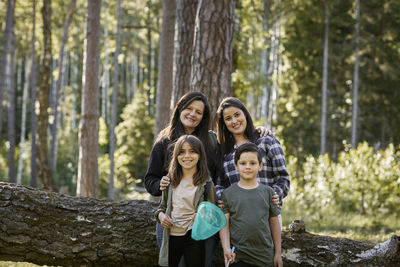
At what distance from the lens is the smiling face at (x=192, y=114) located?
313cm

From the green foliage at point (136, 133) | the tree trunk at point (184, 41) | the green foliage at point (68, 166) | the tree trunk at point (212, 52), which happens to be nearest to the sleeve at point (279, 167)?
the tree trunk at point (212, 52)

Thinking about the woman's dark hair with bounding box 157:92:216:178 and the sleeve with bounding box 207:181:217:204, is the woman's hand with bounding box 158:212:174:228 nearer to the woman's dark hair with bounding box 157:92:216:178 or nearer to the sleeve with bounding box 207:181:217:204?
the sleeve with bounding box 207:181:217:204

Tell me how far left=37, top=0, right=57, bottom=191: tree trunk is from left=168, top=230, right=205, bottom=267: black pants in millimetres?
9051

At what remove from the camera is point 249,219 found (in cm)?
271

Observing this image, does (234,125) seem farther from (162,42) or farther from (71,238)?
(162,42)

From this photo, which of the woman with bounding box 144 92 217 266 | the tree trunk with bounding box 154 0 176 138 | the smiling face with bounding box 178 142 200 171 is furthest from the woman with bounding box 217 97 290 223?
the tree trunk with bounding box 154 0 176 138

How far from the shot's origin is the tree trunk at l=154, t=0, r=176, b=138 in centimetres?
723

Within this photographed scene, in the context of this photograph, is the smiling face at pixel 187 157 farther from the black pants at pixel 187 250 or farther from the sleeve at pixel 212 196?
the black pants at pixel 187 250

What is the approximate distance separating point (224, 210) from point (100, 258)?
1.36 meters

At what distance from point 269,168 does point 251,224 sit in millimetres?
537

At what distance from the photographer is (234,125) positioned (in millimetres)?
3070

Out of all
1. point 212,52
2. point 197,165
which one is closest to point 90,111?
point 212,52

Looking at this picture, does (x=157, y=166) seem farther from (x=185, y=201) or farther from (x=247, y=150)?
(x=247, y=150)

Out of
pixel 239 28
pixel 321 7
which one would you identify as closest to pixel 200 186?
pixel 239 28
